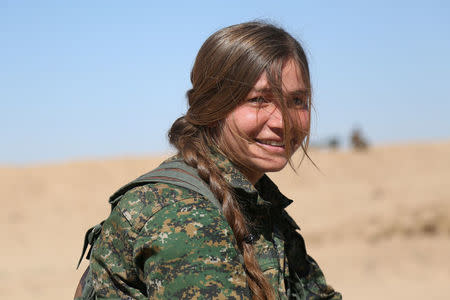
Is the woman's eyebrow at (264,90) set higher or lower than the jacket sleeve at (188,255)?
higher

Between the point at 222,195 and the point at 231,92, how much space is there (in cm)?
31

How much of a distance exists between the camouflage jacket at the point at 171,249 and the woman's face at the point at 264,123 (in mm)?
80

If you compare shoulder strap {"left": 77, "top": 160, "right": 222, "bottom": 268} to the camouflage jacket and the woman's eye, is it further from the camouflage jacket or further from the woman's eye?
the woman's eye

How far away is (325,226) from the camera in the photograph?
12.2m

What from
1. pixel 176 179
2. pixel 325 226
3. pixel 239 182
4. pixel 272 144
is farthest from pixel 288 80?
pixel 325 226

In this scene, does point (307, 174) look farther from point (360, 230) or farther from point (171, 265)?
point (171, 265)

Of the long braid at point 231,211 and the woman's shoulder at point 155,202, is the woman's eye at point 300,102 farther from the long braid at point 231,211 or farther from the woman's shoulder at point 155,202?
the woman's shoulder at point 155,202

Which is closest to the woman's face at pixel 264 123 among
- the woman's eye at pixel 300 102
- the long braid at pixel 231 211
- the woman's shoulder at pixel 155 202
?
the woman's eye at pixel 300 102

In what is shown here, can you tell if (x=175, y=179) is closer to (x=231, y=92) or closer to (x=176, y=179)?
(x=176, y=179)

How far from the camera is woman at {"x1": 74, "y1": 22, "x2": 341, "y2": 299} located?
135 centimetres

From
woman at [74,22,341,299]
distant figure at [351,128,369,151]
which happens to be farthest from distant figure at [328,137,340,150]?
woman at [74,22,341,299]

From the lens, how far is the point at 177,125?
187cm

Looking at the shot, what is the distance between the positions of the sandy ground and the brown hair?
77cm

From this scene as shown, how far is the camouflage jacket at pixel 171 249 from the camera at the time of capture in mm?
1335
